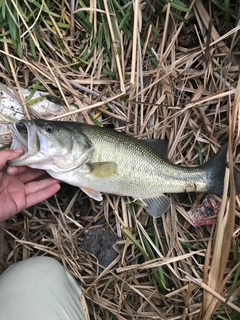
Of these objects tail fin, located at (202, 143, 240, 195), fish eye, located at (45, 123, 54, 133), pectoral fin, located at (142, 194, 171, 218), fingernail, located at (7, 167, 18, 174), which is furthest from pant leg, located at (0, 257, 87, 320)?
tail fin, located at (202, 143, 240, 195)

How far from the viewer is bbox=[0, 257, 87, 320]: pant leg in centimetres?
250

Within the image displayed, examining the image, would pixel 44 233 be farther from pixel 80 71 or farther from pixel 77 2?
pixel 77 2

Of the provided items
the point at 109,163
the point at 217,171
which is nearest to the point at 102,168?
the point at 109,163

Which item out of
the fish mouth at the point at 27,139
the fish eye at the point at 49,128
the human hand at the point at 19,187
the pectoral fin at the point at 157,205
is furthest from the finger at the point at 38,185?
the pectoral fin at the point at 157,205

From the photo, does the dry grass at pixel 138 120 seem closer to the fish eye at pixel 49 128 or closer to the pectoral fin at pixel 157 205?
the pectoral fin at pixel 157 205

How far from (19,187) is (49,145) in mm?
396

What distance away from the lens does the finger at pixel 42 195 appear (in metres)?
2.81

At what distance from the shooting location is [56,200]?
121 inches

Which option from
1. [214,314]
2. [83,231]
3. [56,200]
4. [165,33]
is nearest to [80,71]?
[165,33]

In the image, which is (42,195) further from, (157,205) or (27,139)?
(157,205)

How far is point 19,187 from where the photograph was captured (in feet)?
9.23

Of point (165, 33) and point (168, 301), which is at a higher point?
point (165, 33)

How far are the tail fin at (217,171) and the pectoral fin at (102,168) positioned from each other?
2.13 ft

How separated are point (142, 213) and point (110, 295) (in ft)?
2.10
